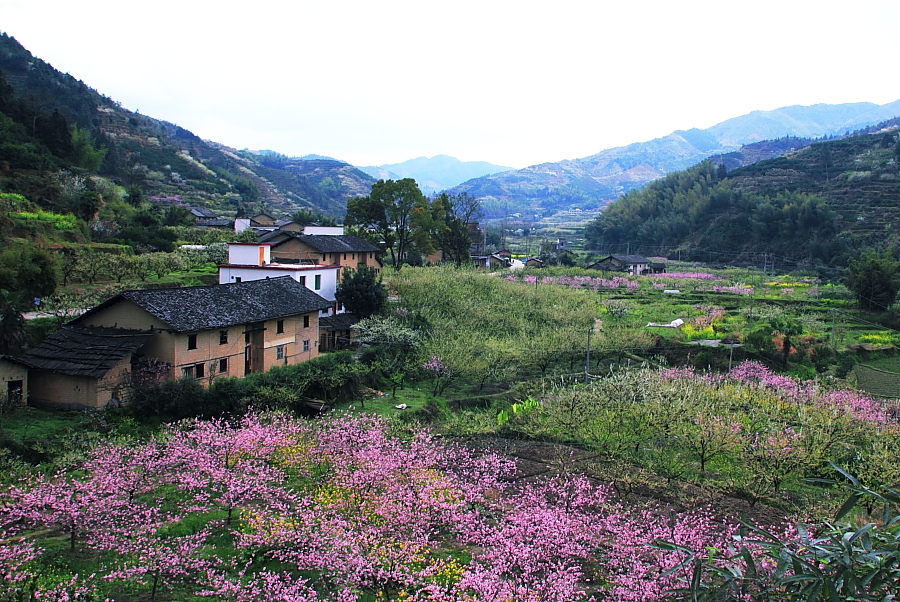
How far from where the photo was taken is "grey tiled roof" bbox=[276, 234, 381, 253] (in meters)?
39.4

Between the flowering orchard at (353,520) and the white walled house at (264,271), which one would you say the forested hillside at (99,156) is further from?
the flowering orchard at (353,520)

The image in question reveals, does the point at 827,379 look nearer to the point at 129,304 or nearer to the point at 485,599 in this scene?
the point at 485,599

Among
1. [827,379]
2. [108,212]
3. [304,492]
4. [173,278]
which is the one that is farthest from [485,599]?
[108,212]

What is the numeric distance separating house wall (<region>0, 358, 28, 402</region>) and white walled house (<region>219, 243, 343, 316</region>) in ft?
43.4

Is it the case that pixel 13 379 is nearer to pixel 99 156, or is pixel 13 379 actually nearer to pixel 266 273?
pixel 266 273

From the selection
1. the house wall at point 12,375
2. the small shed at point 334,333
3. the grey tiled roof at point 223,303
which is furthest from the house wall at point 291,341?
the house wall at point 12,375

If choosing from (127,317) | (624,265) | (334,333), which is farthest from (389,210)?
(624,265)

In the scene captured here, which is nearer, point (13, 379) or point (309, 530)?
point (309, 530)

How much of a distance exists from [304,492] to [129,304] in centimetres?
1100

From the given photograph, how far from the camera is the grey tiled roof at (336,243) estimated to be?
129 ft

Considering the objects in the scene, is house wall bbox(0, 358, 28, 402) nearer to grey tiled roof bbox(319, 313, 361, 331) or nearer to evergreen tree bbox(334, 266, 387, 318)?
grey tiled roof bbox(319, 313, 361, 331)

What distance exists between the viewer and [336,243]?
41.2m

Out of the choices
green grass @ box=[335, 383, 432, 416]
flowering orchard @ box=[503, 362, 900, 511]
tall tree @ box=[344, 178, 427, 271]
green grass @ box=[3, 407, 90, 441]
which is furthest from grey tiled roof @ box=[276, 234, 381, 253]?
green grass @ box=[3, 407, 90, 441]

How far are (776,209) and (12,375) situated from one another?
3304 inches
